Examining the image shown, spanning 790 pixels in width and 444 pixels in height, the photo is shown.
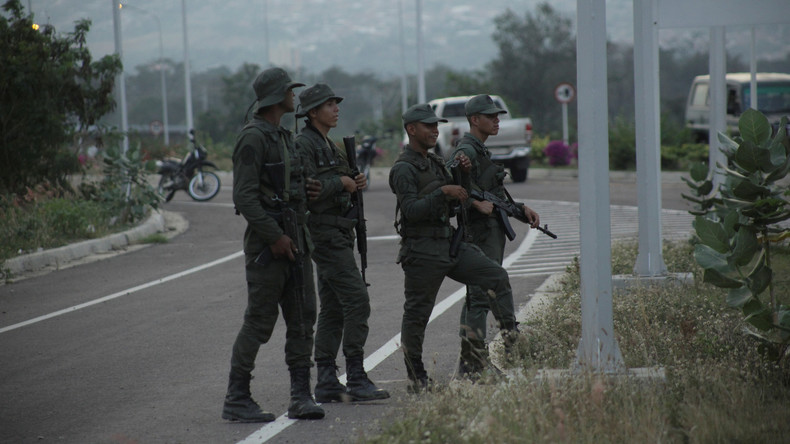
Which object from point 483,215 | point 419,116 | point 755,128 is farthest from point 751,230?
point 419,116

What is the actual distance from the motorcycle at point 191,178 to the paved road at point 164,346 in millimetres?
7588

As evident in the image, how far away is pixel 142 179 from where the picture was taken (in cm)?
1773

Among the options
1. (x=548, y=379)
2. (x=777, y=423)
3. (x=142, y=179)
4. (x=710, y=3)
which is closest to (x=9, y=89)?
(x=142, y=179)

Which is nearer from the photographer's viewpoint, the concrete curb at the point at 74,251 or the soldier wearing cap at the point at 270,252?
the soldier wearing cap at the point at 270,252

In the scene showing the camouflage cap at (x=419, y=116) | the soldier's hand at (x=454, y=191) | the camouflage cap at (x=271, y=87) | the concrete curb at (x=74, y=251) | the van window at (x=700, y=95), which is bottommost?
the concrete curb at (x=74, y=251)

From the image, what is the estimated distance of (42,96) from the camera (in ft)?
52.9

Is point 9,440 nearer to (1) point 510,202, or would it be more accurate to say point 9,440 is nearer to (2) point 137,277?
(1) point 510,202

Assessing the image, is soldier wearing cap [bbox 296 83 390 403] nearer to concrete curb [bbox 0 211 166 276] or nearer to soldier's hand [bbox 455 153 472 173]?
soldier's hand [bbox 455 153 472 173]

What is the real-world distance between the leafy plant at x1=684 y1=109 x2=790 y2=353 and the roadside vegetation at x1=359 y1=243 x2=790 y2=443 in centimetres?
28

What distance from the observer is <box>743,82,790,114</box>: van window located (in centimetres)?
2934

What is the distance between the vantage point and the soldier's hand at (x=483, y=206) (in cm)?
693

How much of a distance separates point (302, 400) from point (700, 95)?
1165 inches

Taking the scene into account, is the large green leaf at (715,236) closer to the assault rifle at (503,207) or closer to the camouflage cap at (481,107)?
the assault rifle at (503,207)

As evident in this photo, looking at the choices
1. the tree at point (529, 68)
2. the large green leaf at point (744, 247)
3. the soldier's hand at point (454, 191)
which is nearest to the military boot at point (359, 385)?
the soldier's hand at point (454, 191)
